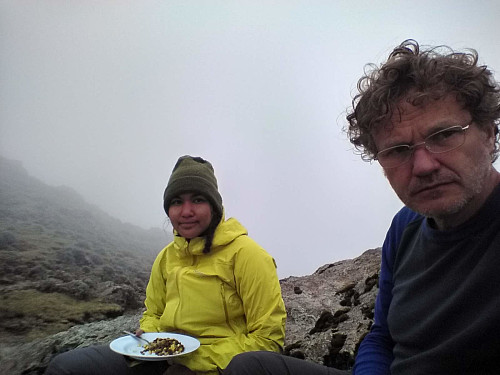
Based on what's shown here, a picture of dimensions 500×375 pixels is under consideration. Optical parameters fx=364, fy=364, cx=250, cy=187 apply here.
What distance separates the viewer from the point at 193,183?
404 centimetres

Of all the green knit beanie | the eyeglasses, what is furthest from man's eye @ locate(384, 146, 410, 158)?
the green knit beanie

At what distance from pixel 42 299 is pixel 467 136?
29.2 ft

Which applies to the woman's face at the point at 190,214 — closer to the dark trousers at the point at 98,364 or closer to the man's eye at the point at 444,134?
the dark trousers at the point at 98,364

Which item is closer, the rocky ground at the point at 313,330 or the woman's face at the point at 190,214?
the woman's face at the point at 190,214

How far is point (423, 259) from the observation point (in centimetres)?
232

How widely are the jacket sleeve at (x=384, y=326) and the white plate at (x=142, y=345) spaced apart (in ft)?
4.72

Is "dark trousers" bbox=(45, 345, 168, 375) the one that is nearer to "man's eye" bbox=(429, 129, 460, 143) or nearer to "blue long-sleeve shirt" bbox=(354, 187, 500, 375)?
"blue long-sleeve shirt" bbox=(354, 187, 500, 375)

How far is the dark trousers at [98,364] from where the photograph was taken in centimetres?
349

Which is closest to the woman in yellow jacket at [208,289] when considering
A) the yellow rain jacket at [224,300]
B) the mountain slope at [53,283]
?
the yellow rain jacket at [224,300]

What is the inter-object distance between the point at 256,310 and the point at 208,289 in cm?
53

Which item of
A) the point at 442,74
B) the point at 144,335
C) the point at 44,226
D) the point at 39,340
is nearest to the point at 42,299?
the point at 39,340

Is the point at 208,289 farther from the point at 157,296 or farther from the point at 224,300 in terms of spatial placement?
the point at 157,296

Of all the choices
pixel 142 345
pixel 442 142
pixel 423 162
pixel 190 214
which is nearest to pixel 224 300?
pixel 142 345

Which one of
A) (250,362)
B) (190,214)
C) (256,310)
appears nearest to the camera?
(250,362)
